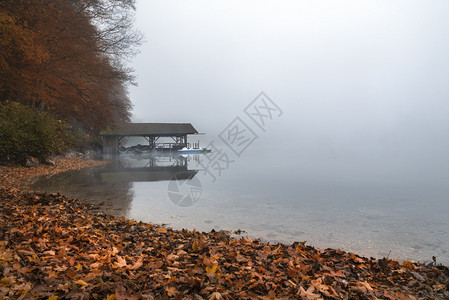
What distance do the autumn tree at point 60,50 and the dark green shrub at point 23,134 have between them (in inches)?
104

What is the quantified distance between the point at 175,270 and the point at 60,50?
62.4 ft

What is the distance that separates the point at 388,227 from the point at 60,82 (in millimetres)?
20375

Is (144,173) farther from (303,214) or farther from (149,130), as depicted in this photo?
(149,130)

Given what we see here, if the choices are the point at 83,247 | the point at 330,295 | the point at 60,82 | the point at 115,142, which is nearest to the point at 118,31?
the point at 60,82

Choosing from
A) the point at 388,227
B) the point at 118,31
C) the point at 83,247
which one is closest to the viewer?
the point at 83,247

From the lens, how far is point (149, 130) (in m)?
34.1

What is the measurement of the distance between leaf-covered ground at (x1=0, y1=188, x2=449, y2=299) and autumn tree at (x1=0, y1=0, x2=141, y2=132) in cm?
1192

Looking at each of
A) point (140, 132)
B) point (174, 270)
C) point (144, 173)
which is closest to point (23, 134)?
point (144, 173)

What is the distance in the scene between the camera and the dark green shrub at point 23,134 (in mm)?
12938

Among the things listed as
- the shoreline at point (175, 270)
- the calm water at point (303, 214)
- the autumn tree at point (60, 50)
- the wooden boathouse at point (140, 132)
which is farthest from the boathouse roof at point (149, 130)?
the shoreline at point (175, 270)

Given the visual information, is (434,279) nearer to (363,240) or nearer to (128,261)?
(363,240)

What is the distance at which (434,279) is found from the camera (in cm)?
311

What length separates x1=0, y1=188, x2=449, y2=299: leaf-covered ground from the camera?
2402 millimetres

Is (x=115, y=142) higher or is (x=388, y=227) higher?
(x=115, y=142)
